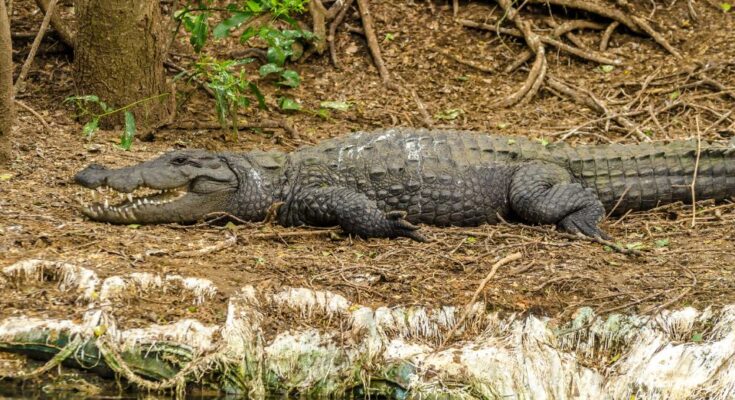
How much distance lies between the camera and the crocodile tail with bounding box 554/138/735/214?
7258mm

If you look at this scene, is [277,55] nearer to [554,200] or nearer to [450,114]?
[450,114]

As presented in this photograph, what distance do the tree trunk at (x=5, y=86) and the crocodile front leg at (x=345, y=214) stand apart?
85.6 inches

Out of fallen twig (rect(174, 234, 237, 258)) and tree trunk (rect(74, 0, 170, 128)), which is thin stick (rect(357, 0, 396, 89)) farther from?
fallen twig (rect(174, 234, 237, 258))

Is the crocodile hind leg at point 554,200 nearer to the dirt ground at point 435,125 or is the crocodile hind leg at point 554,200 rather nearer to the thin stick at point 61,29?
the dirt ground at point 435,125

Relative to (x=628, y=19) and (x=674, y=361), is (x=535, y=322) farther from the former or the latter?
(x=628, y=19)

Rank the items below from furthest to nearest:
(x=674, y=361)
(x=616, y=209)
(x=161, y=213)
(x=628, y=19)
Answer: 1. (x=628, y=19)
2. (x=616, y=209)
3. (x=161, y=213)
4. (x=674, y=361)

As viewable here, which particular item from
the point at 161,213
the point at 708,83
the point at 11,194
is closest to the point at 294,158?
the point at 161,213

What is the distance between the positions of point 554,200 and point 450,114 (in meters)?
2.84

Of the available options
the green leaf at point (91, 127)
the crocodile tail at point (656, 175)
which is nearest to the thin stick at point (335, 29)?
the green leaf at point (91, 127)

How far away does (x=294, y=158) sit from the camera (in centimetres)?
730

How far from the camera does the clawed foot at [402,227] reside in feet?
21.9

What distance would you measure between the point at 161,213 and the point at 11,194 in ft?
3.66

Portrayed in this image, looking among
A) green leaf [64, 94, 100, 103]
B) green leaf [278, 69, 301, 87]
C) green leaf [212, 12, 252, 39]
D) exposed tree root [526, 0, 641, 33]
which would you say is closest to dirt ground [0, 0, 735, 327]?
exposed tree root [526, 0, 641, 33]

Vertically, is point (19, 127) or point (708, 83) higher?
point (708, 83)
